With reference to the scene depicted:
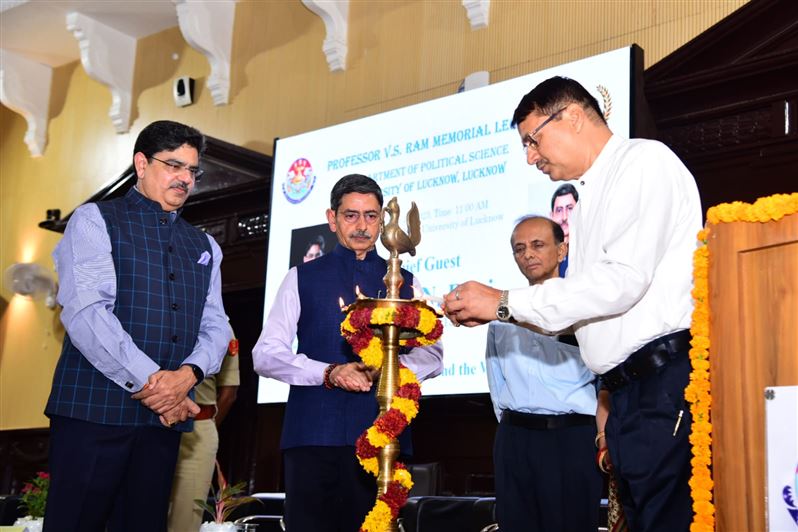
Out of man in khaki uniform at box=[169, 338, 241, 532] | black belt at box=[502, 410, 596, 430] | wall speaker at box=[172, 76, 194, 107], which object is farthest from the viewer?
wall speaker at box=[172, 76, 194, 107]

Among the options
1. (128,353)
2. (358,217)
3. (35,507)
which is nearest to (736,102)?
(358,217)

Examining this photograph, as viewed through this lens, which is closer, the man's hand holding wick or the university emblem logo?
the man's hand holding wick

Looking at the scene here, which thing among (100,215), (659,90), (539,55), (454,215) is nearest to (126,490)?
(100,215)

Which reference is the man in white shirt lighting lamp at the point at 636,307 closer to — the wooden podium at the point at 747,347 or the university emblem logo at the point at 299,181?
the wooden podium at the point at 747,347

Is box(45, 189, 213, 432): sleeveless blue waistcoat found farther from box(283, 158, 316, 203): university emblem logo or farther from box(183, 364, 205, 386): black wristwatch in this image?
box(283, 158, 316, 203): university emblem logo

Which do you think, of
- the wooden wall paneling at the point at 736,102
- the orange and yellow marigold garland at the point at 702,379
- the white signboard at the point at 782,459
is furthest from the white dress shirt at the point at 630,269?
the wooden wall paneling at the point at 736,102

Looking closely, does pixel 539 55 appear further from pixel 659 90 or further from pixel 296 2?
pixel 296 2

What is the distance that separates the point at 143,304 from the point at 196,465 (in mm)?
1880

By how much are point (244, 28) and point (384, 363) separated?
5496 millimetres

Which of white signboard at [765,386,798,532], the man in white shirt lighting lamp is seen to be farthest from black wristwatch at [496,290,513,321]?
white signboard at [765,386,798,532]

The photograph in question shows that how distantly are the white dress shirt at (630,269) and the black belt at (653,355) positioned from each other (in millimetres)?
15

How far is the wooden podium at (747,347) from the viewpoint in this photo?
5.33 ft

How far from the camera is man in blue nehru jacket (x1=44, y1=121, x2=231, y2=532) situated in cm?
232

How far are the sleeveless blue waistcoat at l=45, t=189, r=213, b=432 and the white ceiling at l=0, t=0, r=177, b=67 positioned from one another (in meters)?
5.31
